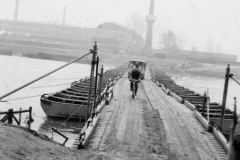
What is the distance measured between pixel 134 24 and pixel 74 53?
39827mm

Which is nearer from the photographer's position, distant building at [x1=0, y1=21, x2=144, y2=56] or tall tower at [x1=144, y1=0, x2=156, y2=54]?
distant building at [x1=0, y1=21, x2=144, y2=56]

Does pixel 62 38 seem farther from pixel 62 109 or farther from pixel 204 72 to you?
pixel 62 109

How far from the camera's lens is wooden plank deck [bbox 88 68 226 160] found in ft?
21.8

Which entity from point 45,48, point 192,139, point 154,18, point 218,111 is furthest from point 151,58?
point 192,139

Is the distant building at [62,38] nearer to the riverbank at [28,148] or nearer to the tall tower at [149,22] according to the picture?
the tall tower at [149,22]

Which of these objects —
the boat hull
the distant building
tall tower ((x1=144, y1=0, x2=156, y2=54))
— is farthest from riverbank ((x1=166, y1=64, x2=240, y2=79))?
the boat hull

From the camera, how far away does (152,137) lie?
25.8 ft

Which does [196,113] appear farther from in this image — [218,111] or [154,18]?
[154,18]

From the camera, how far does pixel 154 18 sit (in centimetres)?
10500

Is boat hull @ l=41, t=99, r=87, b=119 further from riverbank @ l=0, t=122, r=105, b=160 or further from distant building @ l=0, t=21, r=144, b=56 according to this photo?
distant building @ l=0, t=21, r=144, b=56

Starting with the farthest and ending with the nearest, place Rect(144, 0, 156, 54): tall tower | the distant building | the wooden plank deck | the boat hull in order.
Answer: Rect(144, 0, 156, 54): tall tower
the distant building
the boat hull
the wooden plank deck

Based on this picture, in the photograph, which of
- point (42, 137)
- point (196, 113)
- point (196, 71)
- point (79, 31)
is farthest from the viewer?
point (79, 31)

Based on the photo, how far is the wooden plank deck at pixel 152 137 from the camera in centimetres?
664

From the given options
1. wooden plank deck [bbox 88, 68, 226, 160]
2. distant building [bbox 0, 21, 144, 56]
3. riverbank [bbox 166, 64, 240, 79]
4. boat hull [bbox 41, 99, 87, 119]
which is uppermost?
distant building [bbox 0, 21, 144, 56]
